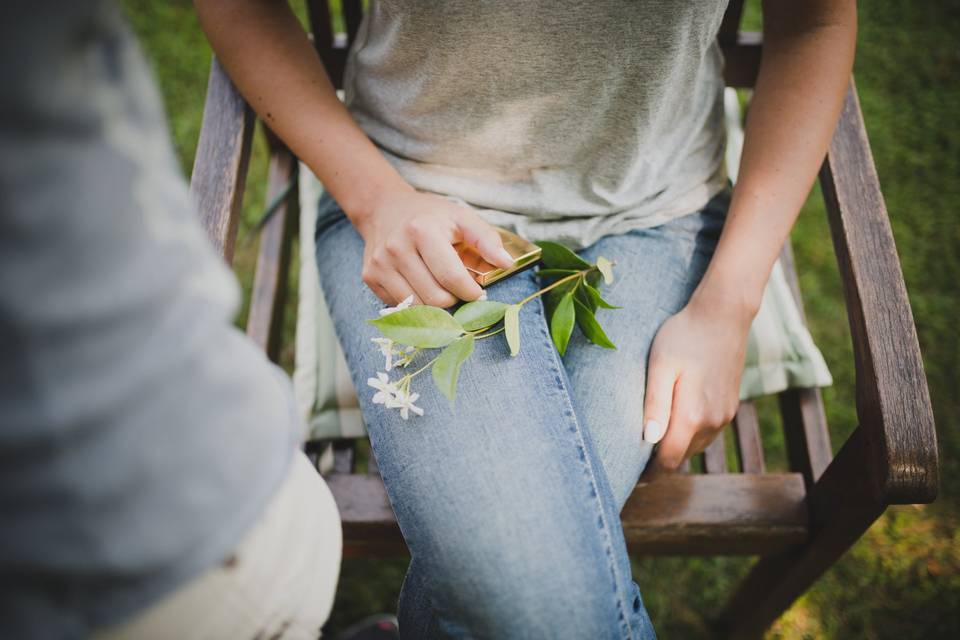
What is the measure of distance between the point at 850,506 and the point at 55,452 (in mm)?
896

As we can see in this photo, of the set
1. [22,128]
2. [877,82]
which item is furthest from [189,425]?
[877,82]

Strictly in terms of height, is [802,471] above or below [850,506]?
below

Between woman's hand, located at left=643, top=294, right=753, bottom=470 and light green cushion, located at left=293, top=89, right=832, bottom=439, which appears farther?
light green cushion, located at left=293, top=89, right=832, bottom=439

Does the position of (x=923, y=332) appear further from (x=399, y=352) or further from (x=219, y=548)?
(x=219, y=548)

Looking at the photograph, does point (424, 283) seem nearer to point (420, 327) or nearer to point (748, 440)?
point (420, 327)

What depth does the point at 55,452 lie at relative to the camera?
1.18 ft

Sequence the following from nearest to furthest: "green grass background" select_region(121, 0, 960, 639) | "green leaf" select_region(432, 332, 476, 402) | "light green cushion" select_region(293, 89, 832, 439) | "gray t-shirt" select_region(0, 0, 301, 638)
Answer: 1. "gray t-shirt" select_region(0, 0, 301, 638)
2. "green leaf" select_region(432, 332, 476, 402)
3. "light green cushion" select_region(293, 89, 832, 439)
4. "green grass background" select_region(121, 0, 960, 639)

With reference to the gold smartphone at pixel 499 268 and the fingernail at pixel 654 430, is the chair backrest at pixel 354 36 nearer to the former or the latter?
the gold smartphone at pixel 499 268

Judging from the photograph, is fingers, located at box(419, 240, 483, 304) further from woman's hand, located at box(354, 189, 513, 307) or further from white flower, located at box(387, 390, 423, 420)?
white flower, located at box(387, 390, 423, 420)

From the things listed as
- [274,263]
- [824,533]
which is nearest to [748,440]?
[824,533]

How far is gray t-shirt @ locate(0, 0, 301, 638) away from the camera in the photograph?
1.11 feet

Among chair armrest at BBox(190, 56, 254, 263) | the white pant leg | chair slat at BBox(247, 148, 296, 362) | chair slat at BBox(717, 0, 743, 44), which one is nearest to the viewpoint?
the white pant leg

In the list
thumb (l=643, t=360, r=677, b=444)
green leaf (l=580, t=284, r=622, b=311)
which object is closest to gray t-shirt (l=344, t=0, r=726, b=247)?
green leaf (l=580, t=284, r=622, b=311)

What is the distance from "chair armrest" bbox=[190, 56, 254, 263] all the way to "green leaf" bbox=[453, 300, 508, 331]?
348 mm
